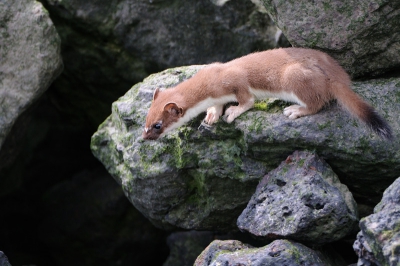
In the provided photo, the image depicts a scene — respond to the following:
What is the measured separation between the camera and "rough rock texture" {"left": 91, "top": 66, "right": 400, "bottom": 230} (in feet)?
13.8

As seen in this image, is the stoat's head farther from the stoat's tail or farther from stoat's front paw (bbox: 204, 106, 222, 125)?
the stoat's tail

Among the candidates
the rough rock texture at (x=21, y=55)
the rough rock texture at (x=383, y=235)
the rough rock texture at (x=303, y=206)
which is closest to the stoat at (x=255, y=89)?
the rough rock texture at (x=303, y=206)

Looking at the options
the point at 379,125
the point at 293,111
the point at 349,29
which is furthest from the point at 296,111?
the point at 349,29

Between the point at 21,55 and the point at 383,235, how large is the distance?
3797mm

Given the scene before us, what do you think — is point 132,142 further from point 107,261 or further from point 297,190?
point 107,261

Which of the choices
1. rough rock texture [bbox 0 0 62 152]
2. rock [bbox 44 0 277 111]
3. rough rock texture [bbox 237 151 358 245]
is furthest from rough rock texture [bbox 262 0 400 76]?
rough rock texture [bbox 0 0 62 152]

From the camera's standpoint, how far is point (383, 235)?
3.28m

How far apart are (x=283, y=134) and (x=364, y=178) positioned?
28.3 inches

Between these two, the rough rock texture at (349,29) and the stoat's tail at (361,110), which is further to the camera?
the rough rock texture at (349,29)

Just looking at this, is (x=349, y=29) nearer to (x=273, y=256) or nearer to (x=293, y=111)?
(x=293, y=111)

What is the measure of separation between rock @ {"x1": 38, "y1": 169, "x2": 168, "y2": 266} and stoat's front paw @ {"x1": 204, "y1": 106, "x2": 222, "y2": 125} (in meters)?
2.79

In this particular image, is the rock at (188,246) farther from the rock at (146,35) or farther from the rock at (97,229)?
the rock at (146,35)

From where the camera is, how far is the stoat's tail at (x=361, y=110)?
388cm

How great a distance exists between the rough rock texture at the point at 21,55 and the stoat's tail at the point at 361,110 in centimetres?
291
